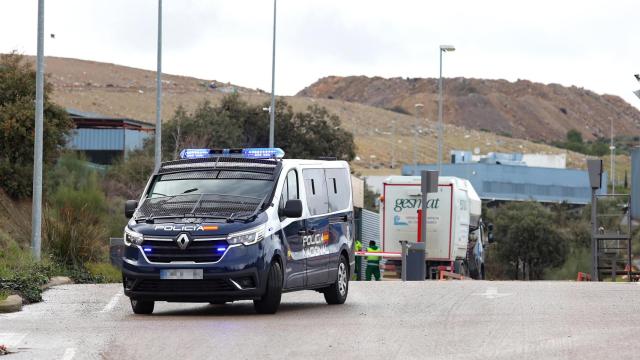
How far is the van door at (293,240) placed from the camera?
59.9 ft

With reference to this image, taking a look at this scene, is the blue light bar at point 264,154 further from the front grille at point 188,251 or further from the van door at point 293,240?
the front grille at point 188,251

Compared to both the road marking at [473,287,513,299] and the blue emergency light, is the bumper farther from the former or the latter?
the road marking at [473,287,513,299]

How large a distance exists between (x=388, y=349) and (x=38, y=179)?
1667cm

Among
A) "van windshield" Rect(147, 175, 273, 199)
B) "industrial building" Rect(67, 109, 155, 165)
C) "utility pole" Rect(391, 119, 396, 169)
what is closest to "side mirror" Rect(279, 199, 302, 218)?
"van windshield" Rect(147, 175, 273, 199)

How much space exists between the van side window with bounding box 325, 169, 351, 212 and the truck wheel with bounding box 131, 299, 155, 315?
3.38 m

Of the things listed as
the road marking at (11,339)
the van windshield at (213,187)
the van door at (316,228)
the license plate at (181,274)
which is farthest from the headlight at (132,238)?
the road marking at (11,339)

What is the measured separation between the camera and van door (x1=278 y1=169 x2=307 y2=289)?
18.2 m

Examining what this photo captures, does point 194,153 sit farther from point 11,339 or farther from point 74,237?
point 74,237

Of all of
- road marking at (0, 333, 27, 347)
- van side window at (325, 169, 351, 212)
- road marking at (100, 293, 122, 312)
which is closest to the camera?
road marking at (0, 333, 27, 347)

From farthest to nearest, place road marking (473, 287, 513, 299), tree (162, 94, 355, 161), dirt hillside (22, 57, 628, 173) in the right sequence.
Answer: dirt hillside (22, 57, 628, 173)
tree (162, 94, 355, 161)
road marking (473, 287, 513, 299)

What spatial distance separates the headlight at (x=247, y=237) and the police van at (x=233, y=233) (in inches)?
0.5

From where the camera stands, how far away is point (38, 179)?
28.8 m

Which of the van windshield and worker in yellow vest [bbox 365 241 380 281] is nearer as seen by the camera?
the van windshield

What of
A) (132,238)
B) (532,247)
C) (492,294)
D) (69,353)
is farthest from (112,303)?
(532,247)
